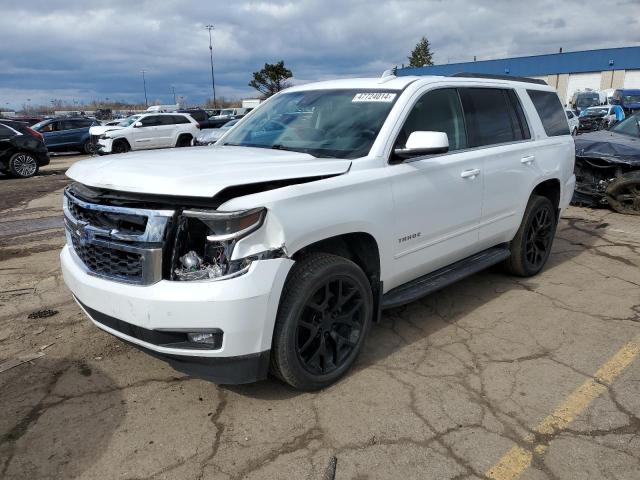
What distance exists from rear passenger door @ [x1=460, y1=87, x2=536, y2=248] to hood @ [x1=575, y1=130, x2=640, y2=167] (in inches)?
164

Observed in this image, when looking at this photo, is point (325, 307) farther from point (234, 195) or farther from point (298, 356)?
point (234, 195)

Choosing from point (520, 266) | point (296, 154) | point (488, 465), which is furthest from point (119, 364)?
point (520, 266)

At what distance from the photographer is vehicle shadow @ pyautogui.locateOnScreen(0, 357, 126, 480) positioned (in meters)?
2.53

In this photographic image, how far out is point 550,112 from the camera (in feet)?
17.2

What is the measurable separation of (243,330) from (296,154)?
4.37ft

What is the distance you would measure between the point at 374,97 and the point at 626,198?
20.7 feet

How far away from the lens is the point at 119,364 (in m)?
3.44

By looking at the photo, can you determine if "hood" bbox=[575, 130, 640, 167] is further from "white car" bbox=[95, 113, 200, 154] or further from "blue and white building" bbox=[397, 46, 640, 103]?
"blue and white building" bbox=[397, 46, 640, 103]

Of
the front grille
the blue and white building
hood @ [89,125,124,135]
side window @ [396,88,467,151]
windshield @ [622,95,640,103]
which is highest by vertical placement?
the blue and white building

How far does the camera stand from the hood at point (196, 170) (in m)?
2.54

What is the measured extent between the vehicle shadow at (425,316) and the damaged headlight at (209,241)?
0.97 meters

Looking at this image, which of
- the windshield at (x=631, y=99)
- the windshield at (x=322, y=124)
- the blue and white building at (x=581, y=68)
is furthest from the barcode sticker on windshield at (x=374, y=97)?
the blue and white building at (x=581, y=68)

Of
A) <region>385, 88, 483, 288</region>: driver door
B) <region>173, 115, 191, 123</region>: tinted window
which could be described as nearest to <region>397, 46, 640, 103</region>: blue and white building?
<region>173, 115, 191, 123</region>: tinted window

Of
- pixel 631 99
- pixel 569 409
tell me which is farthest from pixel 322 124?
pixel 631 99
